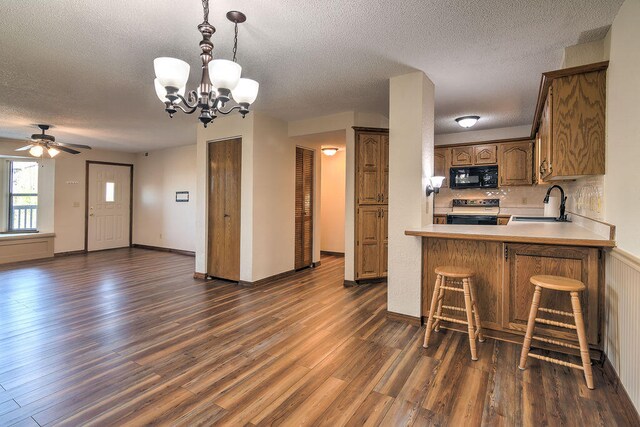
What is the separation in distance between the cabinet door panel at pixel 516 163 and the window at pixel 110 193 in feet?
28.9

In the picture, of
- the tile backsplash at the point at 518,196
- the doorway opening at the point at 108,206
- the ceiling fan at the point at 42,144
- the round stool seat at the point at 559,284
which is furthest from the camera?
the doorway opening at the point at 108,206

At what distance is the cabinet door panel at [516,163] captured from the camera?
17.6 ft

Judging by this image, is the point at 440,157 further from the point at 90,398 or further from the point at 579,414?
the point at 90,398

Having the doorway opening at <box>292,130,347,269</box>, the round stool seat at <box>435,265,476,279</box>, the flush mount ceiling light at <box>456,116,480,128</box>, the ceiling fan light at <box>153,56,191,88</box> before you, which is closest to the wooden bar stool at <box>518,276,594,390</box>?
the round stool seat at <box>435,265,476,279</box>

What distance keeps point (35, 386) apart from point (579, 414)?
3330mm

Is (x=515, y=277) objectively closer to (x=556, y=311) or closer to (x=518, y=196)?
(x=556, y=311)

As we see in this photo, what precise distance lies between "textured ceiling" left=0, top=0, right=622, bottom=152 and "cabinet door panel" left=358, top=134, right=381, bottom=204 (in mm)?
509

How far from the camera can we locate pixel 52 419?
68.6 inches

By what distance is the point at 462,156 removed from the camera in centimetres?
593

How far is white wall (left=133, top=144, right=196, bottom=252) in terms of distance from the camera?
732 cm

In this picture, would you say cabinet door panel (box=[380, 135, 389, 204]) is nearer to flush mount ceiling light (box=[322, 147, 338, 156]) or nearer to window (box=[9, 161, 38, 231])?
flush mount ceiling light (box=[322, 147, 338, 156])

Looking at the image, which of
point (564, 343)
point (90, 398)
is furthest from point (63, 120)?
point (564, 343)

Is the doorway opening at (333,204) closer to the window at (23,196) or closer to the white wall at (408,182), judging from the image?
the white wall at (408,182)

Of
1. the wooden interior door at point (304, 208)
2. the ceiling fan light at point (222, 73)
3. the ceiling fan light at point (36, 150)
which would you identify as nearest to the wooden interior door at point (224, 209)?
the wooden interior door at point (304, 208)
